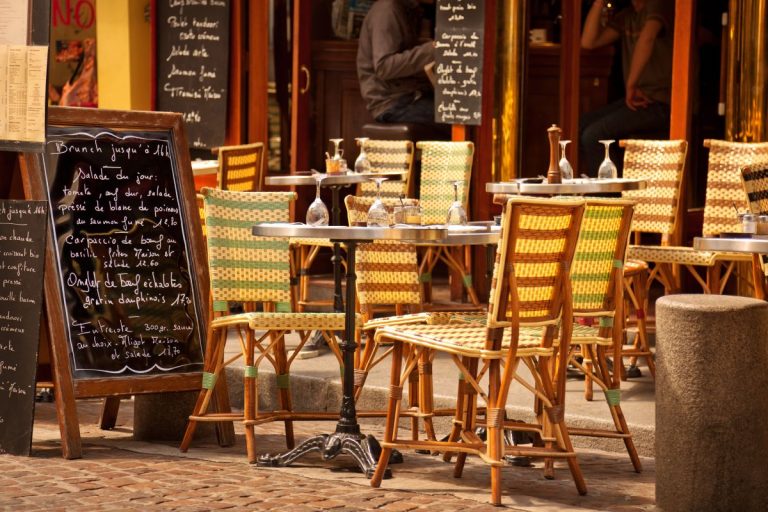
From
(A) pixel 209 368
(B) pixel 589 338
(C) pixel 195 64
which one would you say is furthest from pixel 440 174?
(B) pixel 589 338

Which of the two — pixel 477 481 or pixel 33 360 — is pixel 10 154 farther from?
pixel 477 481

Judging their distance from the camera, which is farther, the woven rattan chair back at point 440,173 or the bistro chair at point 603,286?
the woven rattan chair back at point 440,173

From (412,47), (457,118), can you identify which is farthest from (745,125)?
(412,47)

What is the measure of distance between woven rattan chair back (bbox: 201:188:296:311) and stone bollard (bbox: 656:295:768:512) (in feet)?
6.84

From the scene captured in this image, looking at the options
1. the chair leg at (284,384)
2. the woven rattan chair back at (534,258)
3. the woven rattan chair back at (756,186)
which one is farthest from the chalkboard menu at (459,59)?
the woven rattan chair back at (534,258)

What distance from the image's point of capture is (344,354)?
654 centimetres

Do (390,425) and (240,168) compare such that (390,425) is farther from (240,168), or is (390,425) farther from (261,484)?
(240,168)

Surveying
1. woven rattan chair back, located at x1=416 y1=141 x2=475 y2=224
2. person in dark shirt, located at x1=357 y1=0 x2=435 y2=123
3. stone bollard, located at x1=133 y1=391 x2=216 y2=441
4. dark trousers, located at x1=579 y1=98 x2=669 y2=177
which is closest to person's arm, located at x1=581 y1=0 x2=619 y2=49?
dark trousers, located at x1=579 y1=98 x2=669 y2=177

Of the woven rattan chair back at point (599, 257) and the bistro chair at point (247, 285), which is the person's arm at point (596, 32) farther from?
the woven rattan chair back at point (599, 257)

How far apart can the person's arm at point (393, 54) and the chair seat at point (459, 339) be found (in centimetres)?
494

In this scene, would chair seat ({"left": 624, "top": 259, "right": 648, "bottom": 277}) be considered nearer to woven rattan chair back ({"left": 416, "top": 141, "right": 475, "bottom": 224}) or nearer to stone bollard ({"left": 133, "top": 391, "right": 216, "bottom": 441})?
woven rattan chair back ({"left": 416, "top": 141, "right": 475, "bottom": 224})

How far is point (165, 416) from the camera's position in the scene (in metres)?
7.12

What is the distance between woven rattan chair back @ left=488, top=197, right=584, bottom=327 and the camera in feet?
18.6

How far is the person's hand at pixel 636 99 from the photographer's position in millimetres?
11023
